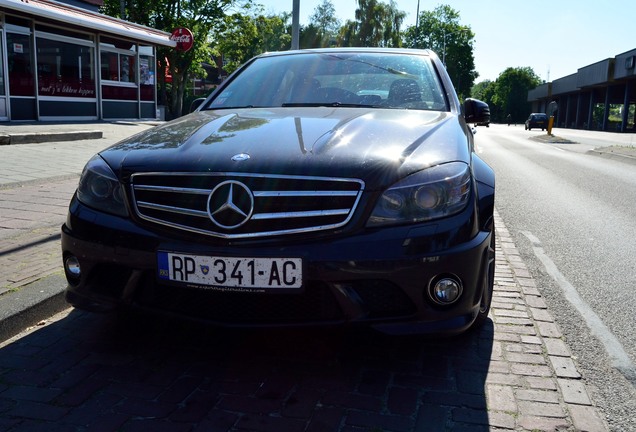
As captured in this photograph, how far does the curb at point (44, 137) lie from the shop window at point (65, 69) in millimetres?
5083

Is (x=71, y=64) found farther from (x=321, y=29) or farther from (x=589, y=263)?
(x=321, y=29)

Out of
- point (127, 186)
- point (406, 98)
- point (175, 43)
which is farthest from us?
point (175, 43)

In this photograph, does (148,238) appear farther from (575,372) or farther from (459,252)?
(575,372)

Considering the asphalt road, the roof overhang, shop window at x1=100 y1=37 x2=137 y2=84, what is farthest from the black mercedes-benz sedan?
shop window at x1=100 y1=37 x2=137 y2=84

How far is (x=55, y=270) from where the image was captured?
3.90 m

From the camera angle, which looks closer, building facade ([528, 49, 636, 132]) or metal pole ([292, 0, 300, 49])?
metal pole ([292, 0, 300, 49])

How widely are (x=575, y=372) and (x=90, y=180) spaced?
252cm

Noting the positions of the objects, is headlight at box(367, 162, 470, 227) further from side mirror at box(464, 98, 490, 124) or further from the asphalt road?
side mirror at box(464, 98, 490, 124)

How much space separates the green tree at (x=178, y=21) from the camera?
29.1 metres

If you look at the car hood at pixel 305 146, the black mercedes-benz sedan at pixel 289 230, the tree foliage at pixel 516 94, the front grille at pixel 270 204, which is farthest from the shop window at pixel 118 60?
the tree foliage at pixel 516 94

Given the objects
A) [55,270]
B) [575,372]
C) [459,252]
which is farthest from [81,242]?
[575,372]

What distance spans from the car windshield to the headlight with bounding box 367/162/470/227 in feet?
3.90

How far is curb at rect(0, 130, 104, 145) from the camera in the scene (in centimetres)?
1106

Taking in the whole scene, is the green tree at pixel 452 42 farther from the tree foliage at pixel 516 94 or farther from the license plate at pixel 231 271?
the license plate at pixel 231 271
